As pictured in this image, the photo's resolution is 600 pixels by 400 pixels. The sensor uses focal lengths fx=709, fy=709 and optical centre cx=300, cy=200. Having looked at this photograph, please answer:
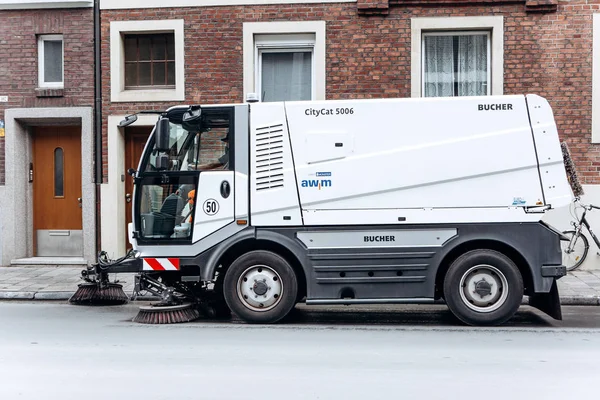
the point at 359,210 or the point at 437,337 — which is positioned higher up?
the point at 359,210

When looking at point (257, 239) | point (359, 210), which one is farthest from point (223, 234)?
point (359, 210)

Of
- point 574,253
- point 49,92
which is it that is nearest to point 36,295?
point 49,92

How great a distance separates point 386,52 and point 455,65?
1360 mm

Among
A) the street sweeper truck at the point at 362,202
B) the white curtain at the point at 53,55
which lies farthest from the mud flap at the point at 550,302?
the white curtain at the point at 53,55

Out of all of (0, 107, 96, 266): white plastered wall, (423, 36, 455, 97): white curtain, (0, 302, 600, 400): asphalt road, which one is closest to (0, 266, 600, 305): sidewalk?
(0, 107, 96, 266): white plastered wall

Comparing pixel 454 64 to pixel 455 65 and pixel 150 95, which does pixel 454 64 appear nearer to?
pixel 455 65

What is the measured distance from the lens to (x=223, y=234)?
327 inches

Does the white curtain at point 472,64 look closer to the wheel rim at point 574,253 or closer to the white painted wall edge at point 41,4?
the wheel rim at point 574,253

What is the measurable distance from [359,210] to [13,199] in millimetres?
8391

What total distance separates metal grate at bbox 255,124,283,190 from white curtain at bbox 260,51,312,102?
5437 mm

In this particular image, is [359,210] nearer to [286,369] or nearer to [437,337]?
[437,337]

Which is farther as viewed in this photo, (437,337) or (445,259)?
(445,259)

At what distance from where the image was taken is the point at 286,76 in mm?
13641

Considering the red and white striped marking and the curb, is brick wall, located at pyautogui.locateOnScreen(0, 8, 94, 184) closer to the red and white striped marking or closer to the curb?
the curb
